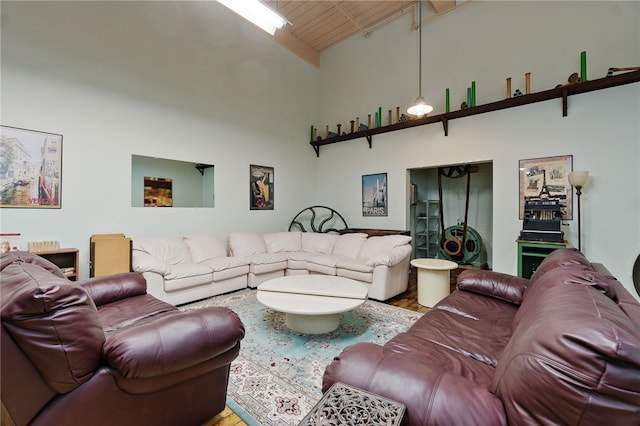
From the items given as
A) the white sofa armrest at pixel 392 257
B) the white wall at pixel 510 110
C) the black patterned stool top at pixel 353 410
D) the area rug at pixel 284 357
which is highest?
the white wall at pixel 510 110

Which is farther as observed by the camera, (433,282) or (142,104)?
(142,104)

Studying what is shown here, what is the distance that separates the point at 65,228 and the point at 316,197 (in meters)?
4.39

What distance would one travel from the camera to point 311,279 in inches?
128

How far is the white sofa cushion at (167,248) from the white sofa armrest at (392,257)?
259 centimetres

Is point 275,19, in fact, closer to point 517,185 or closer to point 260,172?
point 260,172

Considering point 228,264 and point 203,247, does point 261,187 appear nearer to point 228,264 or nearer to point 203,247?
point 203,247

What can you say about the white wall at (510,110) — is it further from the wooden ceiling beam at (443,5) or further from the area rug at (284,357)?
the area rug at (284,357)

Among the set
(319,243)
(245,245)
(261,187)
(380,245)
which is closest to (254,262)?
(245,245)

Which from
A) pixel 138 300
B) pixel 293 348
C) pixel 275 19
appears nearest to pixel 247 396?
pixel 293 348

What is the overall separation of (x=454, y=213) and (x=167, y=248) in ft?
18.8

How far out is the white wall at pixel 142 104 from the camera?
3.14m

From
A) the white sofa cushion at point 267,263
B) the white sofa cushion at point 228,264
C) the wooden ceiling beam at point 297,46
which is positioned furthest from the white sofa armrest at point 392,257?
→ the wooden ceiling beam at point 297,46

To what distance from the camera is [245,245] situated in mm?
4641

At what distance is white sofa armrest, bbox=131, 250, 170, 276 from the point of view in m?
3.20
